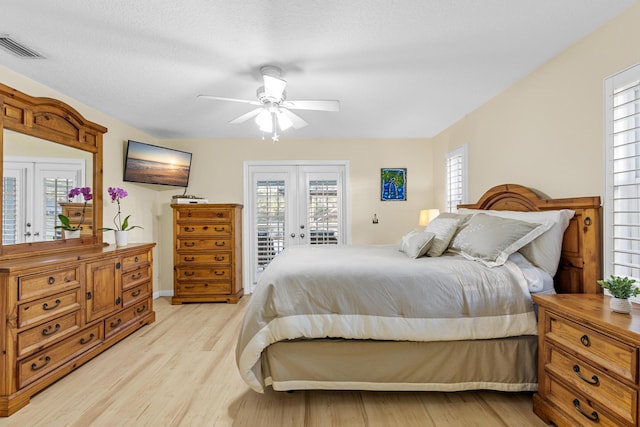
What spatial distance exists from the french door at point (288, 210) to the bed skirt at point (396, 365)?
288 centimetres

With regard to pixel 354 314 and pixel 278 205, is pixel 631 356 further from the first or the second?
pixel 278 205

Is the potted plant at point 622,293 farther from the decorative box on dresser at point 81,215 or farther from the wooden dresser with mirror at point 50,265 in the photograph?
the decorative box on dresser at point 81,215

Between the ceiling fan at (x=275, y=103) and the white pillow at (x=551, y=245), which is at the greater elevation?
the ceiling fan at (x=275, y=103)

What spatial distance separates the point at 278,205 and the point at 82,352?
293cm

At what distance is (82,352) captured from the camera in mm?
2424

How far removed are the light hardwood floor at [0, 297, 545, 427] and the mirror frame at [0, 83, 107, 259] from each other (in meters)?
1.06

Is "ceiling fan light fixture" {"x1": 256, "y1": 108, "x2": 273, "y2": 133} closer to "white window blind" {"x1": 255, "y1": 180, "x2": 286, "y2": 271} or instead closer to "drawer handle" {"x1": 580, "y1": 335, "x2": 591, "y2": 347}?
"white window blind" {"x1": 255, "y1": 180, "x2": 286, "y2": 271}

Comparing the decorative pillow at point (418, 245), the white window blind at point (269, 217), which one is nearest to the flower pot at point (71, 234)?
the white window blind at point (269, 217)

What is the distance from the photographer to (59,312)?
2.23m

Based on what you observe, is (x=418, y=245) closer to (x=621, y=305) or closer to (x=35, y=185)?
(x=621, y=305)

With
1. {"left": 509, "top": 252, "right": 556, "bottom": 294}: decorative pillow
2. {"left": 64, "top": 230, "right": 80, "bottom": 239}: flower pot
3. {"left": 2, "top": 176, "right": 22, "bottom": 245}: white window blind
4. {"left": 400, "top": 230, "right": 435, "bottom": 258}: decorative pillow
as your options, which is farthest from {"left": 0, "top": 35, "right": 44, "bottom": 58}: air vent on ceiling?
{"left": 509, "top": 252, "right": 556, "bottom": 294}: decorative pillow

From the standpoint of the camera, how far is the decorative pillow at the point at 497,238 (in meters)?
2.09

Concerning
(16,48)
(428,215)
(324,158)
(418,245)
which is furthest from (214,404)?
(324,158)

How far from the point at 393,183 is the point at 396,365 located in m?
3.26
